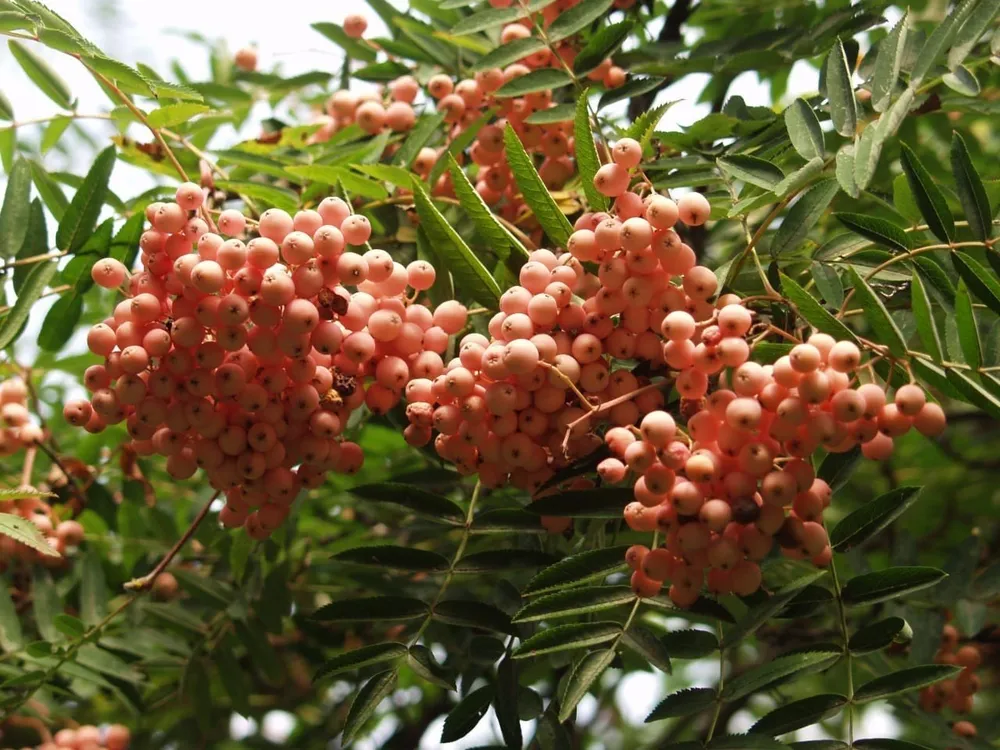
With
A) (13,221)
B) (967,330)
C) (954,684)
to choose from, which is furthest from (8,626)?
(954,684)

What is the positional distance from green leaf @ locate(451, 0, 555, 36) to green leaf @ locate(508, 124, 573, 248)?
51 centimetres

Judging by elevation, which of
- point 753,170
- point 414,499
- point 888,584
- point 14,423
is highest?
point 753,170

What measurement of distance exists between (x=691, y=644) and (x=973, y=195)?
882 millimetres

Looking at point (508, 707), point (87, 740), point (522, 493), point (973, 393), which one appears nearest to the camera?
point (973, 393)

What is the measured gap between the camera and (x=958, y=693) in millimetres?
2592

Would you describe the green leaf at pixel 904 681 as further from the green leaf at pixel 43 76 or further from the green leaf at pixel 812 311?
the green leaf at pixel 43 76

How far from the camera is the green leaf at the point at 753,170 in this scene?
1798 millimetres

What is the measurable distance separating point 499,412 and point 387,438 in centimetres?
121

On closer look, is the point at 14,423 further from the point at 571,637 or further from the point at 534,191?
the point at 571,637

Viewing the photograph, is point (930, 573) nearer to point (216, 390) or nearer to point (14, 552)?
point (216, 390)

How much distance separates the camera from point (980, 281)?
157 centimetres

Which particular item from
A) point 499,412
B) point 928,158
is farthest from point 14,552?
point 928,158

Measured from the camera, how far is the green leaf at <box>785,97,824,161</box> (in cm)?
177

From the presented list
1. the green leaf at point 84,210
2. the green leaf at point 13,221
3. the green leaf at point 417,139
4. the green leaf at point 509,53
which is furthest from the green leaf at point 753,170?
the green leaf at point 13,221
